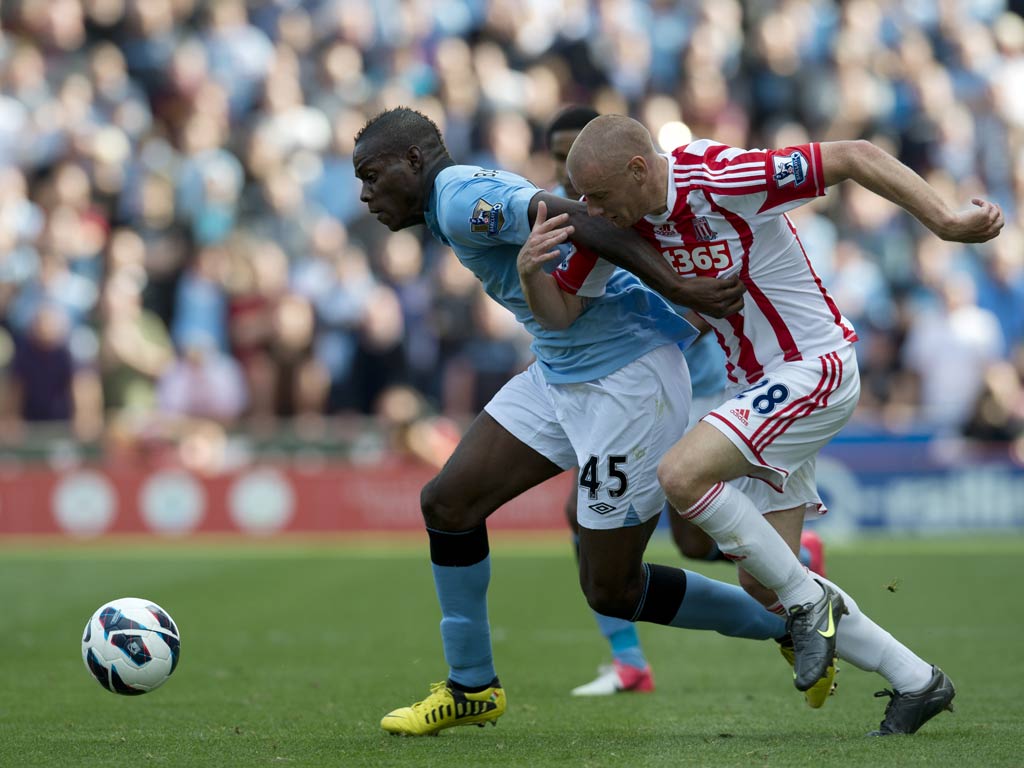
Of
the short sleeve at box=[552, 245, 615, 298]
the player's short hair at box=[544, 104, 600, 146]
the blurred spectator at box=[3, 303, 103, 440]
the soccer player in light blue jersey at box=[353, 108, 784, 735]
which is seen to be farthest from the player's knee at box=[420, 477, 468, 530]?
the blurred spectator at box=[3, 303, 103, 440]

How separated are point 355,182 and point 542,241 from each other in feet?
44.0

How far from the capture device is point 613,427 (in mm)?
6211

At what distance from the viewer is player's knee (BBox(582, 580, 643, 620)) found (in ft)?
20.5

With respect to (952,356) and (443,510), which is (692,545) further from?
(952,356)

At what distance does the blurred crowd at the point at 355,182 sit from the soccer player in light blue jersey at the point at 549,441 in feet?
30.8

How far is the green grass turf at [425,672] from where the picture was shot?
5723mm

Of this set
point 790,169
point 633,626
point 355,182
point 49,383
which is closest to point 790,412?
point 790,169

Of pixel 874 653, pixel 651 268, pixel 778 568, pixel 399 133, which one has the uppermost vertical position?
pixel 399 133

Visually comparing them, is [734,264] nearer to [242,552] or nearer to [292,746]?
[292,746]

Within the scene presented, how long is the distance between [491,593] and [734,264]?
6.57 metres

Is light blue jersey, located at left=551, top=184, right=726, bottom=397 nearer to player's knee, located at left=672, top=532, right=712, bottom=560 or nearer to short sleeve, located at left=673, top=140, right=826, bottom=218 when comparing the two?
player's knee, located at left=672, top=532, right=712, bottom=560

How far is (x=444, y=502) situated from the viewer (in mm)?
6289

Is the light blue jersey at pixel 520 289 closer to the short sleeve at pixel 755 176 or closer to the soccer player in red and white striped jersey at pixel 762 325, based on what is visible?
the soccer player in red and white striped jersey at pixel 762 325

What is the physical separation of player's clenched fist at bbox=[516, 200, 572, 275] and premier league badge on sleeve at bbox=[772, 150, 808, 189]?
0.77 meters
